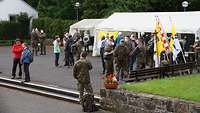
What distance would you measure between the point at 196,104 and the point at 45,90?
9343mm

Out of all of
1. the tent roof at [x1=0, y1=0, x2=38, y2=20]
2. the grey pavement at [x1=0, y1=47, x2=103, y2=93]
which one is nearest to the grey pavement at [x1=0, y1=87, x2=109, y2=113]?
the grey pavement at [x1=0, y1=47, x2=103, y2=93]

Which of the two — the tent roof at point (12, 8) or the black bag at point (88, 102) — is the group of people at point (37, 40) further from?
the tent roof at point (12, 8)

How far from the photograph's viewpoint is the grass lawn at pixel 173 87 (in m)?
15.4

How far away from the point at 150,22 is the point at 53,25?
23060 millimetres

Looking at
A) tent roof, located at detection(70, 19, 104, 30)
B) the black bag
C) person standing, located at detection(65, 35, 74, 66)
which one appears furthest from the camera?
tent roof, located at detection(70, 19, 104, 30)

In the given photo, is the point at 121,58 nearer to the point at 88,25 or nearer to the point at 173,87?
the point at 173,87

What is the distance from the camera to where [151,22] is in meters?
30.9

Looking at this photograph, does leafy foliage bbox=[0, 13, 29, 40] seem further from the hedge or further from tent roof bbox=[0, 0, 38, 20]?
the hedge

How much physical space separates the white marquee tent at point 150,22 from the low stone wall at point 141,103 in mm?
11427

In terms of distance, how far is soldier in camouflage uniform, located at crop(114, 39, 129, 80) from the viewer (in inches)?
880

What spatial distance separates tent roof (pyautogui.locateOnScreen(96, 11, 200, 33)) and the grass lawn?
1001 cm

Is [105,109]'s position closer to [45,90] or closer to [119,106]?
[119,106]

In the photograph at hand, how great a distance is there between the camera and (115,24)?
33594mm

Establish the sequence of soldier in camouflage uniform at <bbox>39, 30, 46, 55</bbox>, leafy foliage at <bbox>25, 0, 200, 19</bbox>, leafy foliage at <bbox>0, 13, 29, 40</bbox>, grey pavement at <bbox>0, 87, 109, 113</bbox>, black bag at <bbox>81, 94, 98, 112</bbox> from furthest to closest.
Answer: leafy foliage at <bbox>0, 13, 29, 40</bbox>
leafy foliage at <bbox>25, 0, 200, 19</bbox>
soldier in camouflage uniform at <bbox>39, 30, 46, 55</bbox>
grey pavement at <bbox>0, 87, 109, 113</bbox>
black bag at <bbox>81, 94, 98, 112</bbox>
